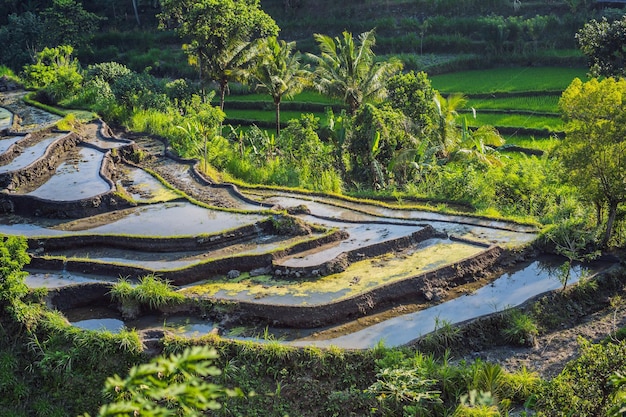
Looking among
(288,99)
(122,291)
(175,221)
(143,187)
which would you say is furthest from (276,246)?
(288,99)

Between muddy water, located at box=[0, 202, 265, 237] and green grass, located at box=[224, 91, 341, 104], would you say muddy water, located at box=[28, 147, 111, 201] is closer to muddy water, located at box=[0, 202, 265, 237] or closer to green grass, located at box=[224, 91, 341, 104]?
muddy water, located at box=[0, 202, 265, 237]

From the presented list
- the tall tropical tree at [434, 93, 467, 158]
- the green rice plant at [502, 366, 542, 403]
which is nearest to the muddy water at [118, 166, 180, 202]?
the tall tropical tree at [434, 93, 467, 158]

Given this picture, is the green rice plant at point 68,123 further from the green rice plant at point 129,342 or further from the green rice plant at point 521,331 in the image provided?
the green rice plant at point 521,331

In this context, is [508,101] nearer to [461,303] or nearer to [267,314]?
[461,303]

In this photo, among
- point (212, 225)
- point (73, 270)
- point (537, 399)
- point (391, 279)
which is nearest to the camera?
point (537, 399)

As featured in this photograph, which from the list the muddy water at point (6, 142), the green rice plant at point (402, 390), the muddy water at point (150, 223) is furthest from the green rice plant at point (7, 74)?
the green rice plant at point (402, 390)

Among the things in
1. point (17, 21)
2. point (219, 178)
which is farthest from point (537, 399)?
point (17, 21)

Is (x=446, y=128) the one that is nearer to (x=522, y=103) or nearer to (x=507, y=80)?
(x=522, y=103)
